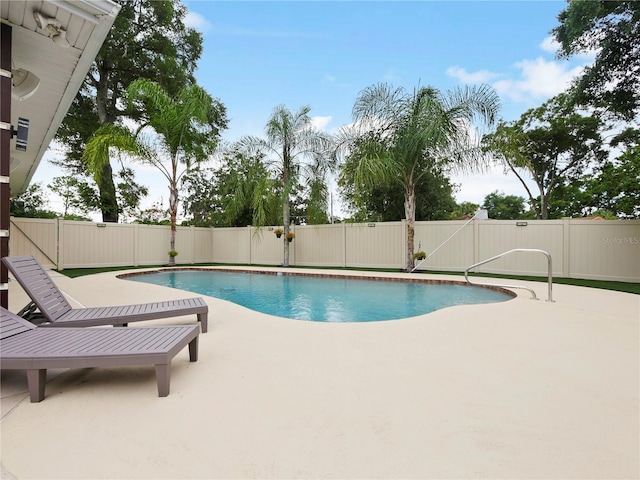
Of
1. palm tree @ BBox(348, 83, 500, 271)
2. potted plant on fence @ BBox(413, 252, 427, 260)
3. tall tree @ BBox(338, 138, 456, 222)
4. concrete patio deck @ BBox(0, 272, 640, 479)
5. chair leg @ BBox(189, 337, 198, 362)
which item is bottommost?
concrete patio deck @ BBox(0, 272, 640, 479)

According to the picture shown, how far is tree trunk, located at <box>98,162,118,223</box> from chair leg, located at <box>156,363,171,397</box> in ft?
52.6

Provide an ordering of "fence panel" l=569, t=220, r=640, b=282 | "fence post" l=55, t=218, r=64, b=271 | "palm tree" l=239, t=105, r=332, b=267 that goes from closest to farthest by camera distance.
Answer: "fence panel" l=569, t=220, r=640, b=282, "fence post" l=55, t=218, r=64, b=271, "palm tree" l=239, t=105, r=332, b=267

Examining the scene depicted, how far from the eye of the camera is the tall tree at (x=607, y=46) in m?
6.91

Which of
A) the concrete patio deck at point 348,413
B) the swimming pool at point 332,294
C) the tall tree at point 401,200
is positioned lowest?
the swimming pool at point 332,294

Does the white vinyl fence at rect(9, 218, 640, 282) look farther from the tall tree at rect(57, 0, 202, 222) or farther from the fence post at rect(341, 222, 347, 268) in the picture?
the tall tree at rect(57, 0, 202, 222)

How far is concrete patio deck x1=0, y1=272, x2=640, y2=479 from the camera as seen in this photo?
147 cm

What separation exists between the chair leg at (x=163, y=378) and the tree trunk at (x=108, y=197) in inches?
632

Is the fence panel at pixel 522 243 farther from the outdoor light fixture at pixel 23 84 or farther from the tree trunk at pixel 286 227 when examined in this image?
the outdoor light fixture at pixel 23 84

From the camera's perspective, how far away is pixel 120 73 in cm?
1549

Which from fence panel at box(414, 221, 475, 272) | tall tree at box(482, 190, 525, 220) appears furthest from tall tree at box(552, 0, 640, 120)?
tall tree at box(482, 190, 525, 220)

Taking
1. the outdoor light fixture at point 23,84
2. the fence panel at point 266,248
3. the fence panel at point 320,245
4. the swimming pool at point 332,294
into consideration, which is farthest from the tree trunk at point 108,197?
the outdoor light fixture at point 23,84

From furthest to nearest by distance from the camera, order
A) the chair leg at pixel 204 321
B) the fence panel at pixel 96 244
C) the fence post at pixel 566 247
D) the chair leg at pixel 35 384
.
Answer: the fence panel at pixel 96 244, the fence post at pixel 566 247, the chair leg at pixel 204 321, the chair leg at pixel 35 384

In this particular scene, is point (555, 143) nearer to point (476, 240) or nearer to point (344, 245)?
point (476, 240)

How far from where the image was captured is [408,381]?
2.31 meters
